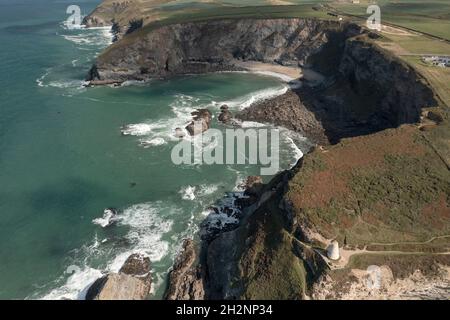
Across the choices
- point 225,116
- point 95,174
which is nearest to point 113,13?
point 225,116

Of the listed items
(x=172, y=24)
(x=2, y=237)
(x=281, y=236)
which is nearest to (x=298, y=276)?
(x=281, y=236)

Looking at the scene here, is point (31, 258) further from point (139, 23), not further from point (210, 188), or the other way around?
point (139, 23)

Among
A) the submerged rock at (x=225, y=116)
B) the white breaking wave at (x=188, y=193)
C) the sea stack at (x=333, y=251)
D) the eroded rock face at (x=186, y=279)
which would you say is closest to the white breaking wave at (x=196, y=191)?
the white breaking wave at (x=188, y=193)

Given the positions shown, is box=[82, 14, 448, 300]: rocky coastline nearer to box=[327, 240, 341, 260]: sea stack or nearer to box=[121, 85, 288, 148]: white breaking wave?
box=[327, 240, 341, 260]: sea stack

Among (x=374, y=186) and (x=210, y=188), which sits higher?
(x=374, y=186)

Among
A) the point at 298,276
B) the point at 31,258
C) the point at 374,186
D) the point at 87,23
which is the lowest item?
the point at 31,258

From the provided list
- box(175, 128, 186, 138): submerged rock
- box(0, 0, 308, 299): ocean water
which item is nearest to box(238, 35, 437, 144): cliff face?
box(0, 0, 308, 299): ocean water

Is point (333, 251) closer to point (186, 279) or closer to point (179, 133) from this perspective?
point (186, 279)
